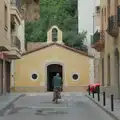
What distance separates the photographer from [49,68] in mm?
54531

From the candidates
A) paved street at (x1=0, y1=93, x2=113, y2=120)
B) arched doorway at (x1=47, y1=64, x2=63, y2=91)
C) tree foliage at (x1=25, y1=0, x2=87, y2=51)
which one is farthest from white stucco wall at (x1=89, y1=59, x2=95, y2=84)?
paved street at (x1=0, y1=93, x2=113, y2=120)

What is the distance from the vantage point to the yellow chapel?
53.0 metres

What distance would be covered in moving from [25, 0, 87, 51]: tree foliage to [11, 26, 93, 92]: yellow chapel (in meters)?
14.1

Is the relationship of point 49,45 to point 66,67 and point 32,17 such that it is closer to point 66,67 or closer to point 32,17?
point 66,67

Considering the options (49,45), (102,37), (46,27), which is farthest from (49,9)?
(102,37)

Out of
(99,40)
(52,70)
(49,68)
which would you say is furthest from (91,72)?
(99,40)

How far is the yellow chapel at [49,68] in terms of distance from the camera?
5300cm

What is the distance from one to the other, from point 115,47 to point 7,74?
1563 cm

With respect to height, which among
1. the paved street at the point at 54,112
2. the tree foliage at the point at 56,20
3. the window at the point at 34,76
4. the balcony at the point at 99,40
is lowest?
the paved street at the point at 54,112

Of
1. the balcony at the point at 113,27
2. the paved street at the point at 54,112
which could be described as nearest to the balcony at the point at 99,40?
the balcony at the point at 113,27

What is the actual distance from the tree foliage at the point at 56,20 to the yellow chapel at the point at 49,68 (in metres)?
Answer: 14.1

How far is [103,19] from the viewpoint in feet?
124

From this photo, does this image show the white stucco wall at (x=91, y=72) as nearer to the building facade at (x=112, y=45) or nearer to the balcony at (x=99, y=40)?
the balcony at (x=99, y=40)

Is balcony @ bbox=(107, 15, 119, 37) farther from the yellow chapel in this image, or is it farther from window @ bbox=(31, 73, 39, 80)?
window @ bbox=(31, 73, 39, 80)
